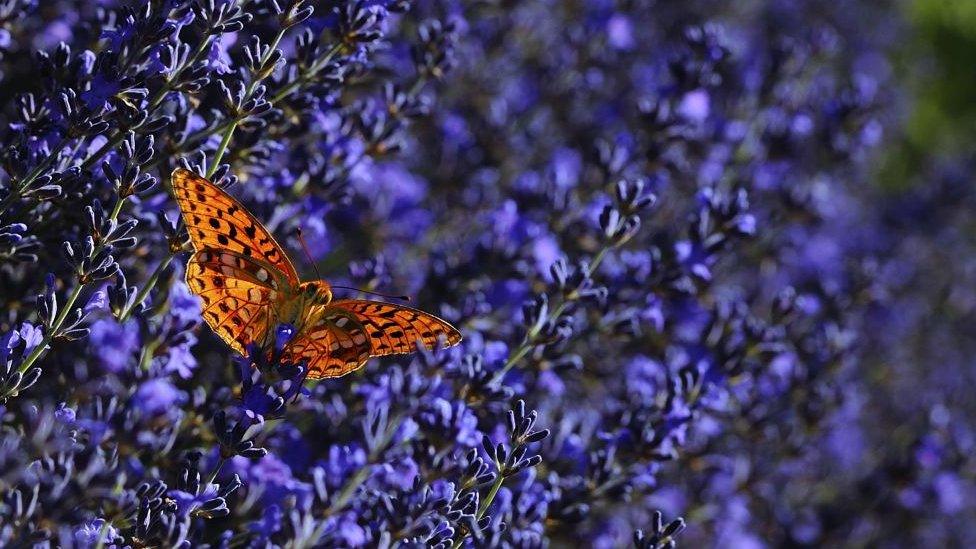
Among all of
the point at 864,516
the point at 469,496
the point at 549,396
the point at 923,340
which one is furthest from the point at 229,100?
the point at 923,340

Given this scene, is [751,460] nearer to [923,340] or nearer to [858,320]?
[858,320]

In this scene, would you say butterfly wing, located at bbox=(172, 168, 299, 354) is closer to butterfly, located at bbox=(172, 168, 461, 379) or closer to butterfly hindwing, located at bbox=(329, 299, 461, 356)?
butterfly, located at bbox=(172, 168, 461, 379)

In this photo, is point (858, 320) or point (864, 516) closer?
point (864, 516)

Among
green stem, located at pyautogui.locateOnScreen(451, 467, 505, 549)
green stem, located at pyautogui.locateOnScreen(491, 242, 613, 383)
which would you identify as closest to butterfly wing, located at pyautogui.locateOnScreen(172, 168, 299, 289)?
green stem, located at pyautogui.locateOnScreen(491, 242, 613, 383)

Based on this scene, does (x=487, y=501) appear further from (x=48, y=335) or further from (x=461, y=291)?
(x=461, y=291)

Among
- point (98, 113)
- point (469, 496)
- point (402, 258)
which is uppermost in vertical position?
point (402, 258)

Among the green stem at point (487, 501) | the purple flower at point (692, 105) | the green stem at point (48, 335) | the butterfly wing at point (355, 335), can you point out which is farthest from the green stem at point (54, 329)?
the purple flower at point (692, 105)

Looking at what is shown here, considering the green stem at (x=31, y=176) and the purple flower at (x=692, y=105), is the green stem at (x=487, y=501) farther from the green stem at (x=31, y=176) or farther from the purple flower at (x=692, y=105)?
the purple flower at (x=692, y=105)
